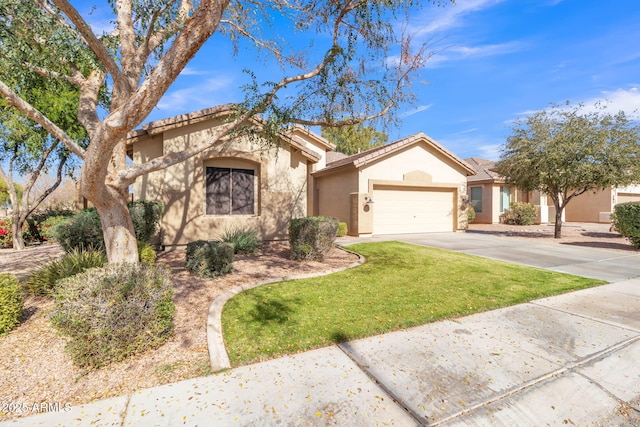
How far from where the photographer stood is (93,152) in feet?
13.7

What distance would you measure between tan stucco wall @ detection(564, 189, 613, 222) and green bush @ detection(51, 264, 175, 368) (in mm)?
31676

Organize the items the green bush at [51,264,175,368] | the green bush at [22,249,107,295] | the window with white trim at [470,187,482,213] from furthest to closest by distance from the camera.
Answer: the window with white trim at [470,187,482,213]
the green bush at [22,249,107,295]
the green bush at [51,264,175,368]

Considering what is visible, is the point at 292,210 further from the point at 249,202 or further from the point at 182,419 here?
the point at 182,419

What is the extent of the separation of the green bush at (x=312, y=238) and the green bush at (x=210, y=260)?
219cm

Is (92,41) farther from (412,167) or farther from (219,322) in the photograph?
(412,167)

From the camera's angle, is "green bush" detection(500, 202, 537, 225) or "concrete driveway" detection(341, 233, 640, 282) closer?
"concrete driveway" detection(341, 233, 640, 282)

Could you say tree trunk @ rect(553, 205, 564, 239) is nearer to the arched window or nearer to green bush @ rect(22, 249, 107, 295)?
the arched window

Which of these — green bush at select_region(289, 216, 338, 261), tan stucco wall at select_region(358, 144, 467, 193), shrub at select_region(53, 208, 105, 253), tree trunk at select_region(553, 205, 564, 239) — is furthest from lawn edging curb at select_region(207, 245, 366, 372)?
tree trunk at select_region(553, 205, 564, 239)

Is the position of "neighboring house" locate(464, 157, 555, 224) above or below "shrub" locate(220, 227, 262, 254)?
above

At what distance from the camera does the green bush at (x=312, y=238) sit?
8.46 metres

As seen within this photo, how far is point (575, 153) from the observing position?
508 inches

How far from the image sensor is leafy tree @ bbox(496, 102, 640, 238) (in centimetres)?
1228


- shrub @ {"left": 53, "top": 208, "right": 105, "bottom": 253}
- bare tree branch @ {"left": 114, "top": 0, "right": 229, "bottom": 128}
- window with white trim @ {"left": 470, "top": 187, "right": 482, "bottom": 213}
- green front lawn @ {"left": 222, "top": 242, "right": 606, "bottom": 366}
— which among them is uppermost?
bare tree branch @ {"left": 114, "top": 0, "right": 229, "bottom": 128}

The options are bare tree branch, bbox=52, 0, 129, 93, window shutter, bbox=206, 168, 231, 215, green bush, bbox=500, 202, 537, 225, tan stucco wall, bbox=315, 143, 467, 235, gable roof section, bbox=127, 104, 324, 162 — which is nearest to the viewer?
bare tree branch, bbox=52, 0, 129, 93
